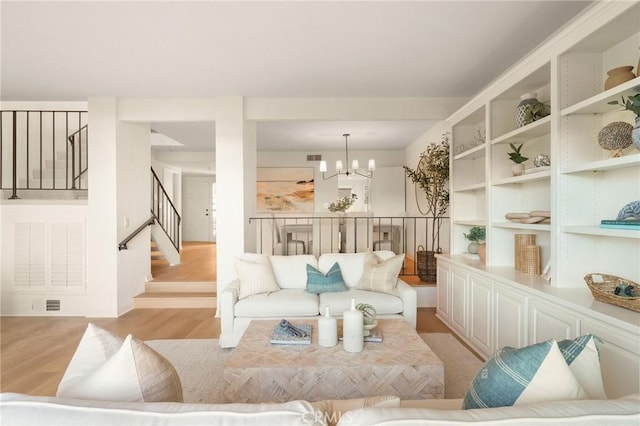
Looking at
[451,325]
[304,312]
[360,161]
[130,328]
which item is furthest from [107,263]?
[360,161]

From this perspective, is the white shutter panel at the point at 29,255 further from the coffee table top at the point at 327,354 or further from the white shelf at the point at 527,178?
the white shelf at the point at 527,178

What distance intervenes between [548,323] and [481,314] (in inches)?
34.5

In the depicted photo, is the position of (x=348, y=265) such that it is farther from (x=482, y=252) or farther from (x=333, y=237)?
(x=333, y=237)

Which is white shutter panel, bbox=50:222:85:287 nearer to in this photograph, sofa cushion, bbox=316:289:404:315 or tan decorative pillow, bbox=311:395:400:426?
sofa cushion, bbox=316:289:404:315

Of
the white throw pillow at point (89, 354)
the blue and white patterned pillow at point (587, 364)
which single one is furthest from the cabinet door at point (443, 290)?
the white throw pillow at point (89, 354)

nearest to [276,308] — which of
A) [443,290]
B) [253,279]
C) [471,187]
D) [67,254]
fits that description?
[253,279]

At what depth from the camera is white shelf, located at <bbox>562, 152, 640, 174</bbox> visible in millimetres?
1727

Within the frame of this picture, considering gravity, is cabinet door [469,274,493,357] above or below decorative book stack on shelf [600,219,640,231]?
below

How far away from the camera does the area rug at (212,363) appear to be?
7.97 ft

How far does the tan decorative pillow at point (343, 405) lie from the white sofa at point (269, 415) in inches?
9.3

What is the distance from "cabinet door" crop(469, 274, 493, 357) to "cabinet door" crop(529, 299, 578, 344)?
535 millimetres

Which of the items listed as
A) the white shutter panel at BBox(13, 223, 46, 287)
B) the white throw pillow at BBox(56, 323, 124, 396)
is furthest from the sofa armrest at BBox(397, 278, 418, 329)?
the white shutter panel at BBox(13, 223, 46, 287)

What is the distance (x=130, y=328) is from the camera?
3791 millimetres

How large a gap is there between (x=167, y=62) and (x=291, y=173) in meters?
5.31
